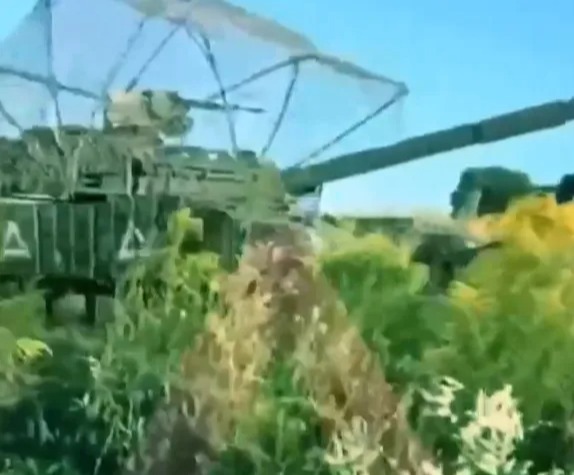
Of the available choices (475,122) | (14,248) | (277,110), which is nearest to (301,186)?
(277,110)

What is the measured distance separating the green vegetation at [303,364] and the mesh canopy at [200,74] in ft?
0.42

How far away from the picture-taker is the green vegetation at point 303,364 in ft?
5.70

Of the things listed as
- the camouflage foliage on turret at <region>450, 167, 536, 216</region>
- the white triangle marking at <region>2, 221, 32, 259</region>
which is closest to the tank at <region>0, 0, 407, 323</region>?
the white triangle marking at <region>2, 221, 32, 259</region>

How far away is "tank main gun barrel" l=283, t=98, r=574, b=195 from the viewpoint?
5.90ft

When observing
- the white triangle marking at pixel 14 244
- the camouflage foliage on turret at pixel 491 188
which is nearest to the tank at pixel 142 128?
the white triangle marking at pixel 14 244

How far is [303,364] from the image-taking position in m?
1.74

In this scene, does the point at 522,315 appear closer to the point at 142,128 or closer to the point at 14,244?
the point at 142,128

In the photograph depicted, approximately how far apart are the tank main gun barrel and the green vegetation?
0.27 ft

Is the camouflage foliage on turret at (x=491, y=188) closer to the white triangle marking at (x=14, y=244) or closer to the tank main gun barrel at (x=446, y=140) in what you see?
the tank main gun barrel at (x=446, y=140)

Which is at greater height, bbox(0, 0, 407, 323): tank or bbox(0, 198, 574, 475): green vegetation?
bbox(0, 0, 407, 323): tank

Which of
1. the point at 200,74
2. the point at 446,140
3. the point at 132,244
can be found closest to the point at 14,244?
the point at 132,244

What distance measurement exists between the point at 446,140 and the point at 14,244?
52cm

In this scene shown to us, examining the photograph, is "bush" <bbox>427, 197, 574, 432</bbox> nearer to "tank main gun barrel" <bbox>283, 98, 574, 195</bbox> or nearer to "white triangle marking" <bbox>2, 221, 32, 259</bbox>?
"tank main gun barrel" <bbox>283, 98, 574, 195</bbox>

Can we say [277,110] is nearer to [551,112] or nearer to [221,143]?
[221,143]
